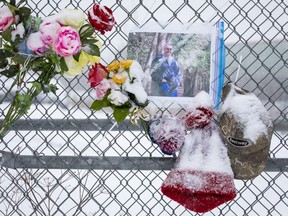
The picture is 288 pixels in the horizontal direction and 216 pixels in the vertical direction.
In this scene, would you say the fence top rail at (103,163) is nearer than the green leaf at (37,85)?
No

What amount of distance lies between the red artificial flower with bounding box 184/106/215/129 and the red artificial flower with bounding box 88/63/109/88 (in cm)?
28

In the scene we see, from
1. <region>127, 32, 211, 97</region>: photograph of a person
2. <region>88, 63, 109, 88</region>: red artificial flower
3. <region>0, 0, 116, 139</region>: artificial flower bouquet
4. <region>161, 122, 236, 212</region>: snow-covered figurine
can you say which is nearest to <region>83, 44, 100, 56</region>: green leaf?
<region>0, 0, 116, 139</region>: artificial flower bouquet

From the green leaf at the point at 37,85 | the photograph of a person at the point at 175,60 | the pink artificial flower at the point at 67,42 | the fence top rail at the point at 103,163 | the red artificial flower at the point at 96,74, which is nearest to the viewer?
the pink artificial flower at the point at 67,42

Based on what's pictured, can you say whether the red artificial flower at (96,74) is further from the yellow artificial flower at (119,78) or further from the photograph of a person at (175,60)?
the photograph of a person at (175,60)

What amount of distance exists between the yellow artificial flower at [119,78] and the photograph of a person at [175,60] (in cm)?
15

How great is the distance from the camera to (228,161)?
1.60 m

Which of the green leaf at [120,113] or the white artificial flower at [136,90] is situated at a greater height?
the white artificial flower at [136,90]

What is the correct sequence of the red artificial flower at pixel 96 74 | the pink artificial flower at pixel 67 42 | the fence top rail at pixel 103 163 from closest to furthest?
the pink artificial flower at pixel 67 42 → the red artificial flower at pixel 96 74 → the fence top rail at pixel 103 163

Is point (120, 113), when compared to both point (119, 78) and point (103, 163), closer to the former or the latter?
point (119, 78)

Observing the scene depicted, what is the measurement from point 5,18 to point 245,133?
2.39ft

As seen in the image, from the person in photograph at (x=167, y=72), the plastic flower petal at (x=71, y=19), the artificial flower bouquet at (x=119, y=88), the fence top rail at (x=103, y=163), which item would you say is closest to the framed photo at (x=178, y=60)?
the person in photograph at (x=167, y=72)

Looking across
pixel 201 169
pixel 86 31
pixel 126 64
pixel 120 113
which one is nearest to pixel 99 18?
pixel 86 31

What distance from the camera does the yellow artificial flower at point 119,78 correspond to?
1.52 m

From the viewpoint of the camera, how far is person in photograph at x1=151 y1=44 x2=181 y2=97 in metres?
1.67
